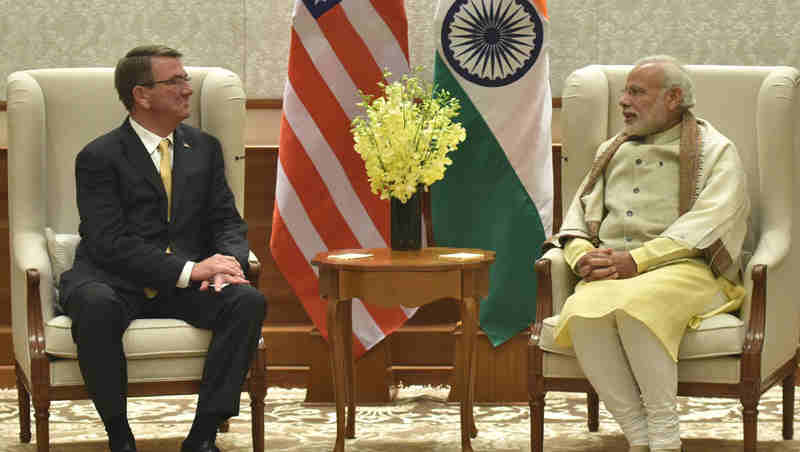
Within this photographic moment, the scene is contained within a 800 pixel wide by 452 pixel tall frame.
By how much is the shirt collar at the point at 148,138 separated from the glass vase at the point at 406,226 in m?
0.80

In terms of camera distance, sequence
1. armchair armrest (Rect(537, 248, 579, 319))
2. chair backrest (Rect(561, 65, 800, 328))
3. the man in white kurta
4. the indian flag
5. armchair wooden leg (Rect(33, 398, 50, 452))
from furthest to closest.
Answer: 1. the indian flag
2. chair backrest (Rect(561, 65, 800, 328))
3. armchair armrest (Rect(537, 248, 579, 319))
4. armchair wooden leg (Rect(33, 398, 50, 452))
5. the man in white kurta

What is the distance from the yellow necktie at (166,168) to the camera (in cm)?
386

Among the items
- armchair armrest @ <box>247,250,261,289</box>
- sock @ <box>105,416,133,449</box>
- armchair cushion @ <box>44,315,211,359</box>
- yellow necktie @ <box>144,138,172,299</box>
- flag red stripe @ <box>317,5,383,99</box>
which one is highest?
flag red stripe @ <box>317,5,383,99</box>

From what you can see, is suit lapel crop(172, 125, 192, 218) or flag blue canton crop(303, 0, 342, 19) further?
flag blue canton crop(303, 0, 342, 19)

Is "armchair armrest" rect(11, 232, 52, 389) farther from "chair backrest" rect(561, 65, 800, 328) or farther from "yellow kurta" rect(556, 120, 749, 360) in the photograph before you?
"chair backrest" rect(561, 65, 800, 328)

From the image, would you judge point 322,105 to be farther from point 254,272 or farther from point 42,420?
point 42,420

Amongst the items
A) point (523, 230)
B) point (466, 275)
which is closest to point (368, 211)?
point (523, 230)

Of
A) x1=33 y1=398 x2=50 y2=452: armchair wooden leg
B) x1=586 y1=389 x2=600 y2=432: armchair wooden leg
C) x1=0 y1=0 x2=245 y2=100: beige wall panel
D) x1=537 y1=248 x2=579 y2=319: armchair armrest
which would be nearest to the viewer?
x1=33 y1=398 x2=50 y2=452: armchair wooden leg

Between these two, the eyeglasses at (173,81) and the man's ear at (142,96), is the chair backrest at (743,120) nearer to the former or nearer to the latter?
the eyeglasses at (173,81)

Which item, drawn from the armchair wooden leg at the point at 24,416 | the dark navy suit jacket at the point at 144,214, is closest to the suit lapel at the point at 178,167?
the dark navy suit jacket at the point at 144,214

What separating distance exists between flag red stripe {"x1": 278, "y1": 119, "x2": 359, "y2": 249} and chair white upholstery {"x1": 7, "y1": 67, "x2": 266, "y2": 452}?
0.46 m

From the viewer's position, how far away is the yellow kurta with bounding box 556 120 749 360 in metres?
3.46

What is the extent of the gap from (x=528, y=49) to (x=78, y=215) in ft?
5.81

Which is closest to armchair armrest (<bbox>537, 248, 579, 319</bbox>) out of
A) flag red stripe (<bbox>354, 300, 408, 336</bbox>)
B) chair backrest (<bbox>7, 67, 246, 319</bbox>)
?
flag red stripe (<bbox>354, 300, 408, 336</bbox>)
